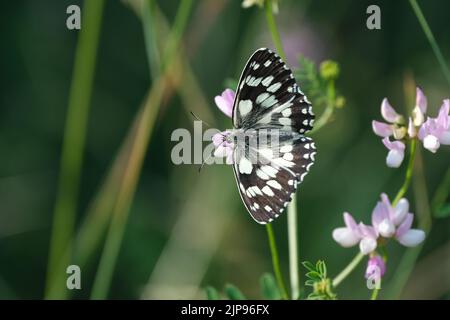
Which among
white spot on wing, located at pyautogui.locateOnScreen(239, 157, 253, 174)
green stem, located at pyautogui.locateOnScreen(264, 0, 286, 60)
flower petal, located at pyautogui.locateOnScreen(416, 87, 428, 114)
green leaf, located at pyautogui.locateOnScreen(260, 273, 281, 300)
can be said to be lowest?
green leaf, located at pyautogui.locateOnScreen(260, 273, 281, 300)

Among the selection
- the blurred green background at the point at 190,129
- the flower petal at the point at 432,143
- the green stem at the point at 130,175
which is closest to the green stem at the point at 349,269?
the flower petal at the point at 432,143

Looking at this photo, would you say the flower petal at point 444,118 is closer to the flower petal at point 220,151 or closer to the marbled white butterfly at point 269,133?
the marbled white butterfly at point 269,133

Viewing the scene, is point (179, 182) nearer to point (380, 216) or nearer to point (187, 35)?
point (187, 35)

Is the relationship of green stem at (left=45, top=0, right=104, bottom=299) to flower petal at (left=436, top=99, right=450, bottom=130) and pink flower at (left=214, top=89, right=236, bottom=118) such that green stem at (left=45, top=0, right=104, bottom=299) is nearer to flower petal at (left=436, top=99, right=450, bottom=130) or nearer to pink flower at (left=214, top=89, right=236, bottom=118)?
pink flower at (left=214, top=89, right=236, bottom=118)

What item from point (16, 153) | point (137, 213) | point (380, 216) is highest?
point (16, 153)

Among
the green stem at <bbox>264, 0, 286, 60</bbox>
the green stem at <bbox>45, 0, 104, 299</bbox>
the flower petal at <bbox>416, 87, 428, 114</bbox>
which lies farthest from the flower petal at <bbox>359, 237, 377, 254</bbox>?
the green stem at <bbox>45, 0, 104, 299</bbox>
